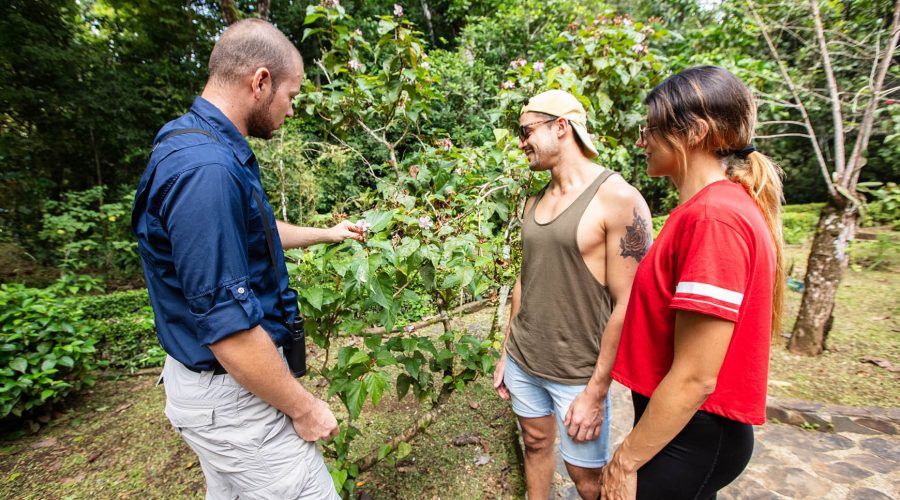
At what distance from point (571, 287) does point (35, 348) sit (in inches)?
170

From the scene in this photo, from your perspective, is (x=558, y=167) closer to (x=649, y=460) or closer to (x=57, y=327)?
(x=649, y=460)

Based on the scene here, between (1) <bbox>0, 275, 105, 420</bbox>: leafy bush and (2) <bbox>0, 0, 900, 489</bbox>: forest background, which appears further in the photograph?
(1) <bbox>0, 275, 105, 420</bbox>: leafy bush

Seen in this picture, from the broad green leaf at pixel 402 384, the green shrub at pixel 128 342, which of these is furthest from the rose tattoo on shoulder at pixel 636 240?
the green shrub at pixel 128 342

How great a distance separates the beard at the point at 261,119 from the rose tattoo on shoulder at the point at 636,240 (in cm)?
136

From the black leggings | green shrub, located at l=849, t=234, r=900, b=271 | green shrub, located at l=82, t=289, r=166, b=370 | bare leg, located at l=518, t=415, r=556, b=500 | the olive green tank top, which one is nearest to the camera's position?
the black leggings

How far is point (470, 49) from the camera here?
36.2 ft

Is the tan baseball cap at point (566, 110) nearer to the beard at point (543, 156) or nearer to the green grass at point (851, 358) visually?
the beard at point (543, 156)

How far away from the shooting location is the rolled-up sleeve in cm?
97

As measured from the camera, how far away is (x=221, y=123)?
1.18m

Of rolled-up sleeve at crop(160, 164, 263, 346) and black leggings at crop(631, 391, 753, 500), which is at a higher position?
rolled-up sleeve at crop(160, 164, 263, 346)

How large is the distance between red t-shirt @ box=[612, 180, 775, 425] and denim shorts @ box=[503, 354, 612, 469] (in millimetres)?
526

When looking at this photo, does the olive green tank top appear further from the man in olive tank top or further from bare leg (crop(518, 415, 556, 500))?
bare leg (crop(518, 415, 556, 500))

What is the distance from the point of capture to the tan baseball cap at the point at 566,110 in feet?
5.78

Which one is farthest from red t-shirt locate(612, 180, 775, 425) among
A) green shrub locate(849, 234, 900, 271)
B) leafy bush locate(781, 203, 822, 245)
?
leafy bush locate(781, 203, 822, 245)
